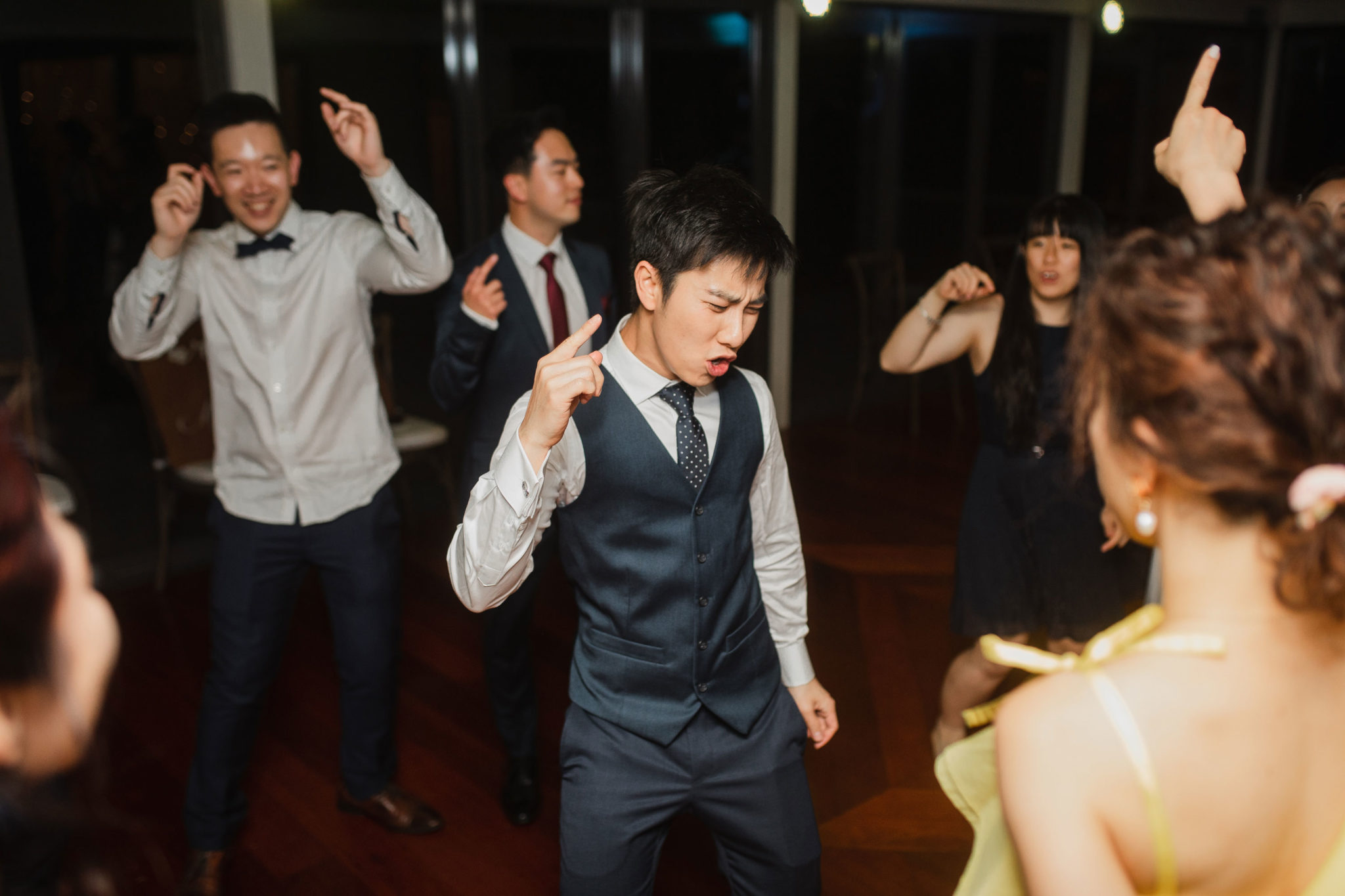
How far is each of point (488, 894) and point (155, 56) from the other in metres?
3.61

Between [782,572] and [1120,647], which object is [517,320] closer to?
[782,572]

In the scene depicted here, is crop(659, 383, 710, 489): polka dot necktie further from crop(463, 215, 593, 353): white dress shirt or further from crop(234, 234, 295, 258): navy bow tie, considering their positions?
crop(234, 234, 295, 258): navy bow tie

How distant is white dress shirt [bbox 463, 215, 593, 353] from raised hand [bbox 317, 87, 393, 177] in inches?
17.7

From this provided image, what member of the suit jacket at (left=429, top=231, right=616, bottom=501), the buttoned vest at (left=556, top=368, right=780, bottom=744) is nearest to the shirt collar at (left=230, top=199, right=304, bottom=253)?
the suit jacket at (left=429, top=231, right=616, bottom=501)

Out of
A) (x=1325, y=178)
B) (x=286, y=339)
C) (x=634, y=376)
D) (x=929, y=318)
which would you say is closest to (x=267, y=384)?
(x=286, y=339)

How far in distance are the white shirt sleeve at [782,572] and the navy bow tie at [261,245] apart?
121cm

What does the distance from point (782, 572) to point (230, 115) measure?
1.61m

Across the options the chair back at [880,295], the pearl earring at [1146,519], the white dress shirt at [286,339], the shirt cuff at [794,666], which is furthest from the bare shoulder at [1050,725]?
the chair back at [880,295]

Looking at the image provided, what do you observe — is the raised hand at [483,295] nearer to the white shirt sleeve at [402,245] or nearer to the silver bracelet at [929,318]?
the white shirt sleeve at [402,245]

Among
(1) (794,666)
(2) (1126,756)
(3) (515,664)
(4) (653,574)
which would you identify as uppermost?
(2) (1126,756)

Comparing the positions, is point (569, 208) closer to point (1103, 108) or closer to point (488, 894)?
point (488, 894)

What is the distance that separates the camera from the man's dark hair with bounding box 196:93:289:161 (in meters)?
2.41

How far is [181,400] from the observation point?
13.4ft

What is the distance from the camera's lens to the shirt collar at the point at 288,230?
2477 millimetres
